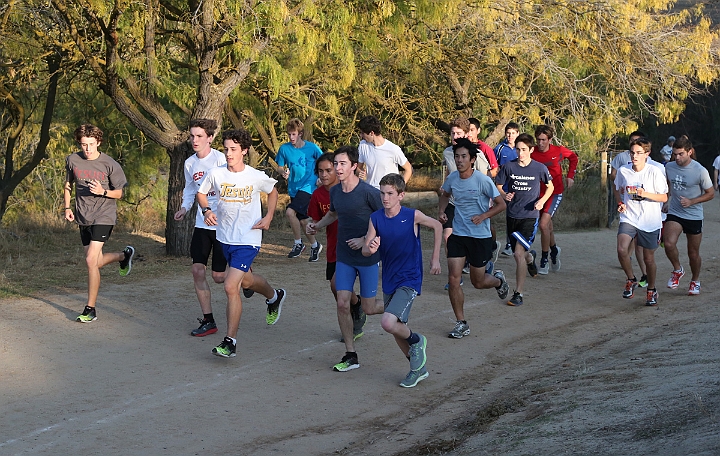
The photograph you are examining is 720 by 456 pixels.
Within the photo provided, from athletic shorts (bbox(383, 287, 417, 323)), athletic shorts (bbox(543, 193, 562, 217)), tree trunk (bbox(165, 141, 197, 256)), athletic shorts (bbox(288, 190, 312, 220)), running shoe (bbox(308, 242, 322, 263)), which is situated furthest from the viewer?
tree trunk (bbox(165, 141, 197, 256))

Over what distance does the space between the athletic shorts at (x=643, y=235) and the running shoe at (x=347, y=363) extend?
13.9 ft

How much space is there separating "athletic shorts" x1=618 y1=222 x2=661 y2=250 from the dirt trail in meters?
0.72

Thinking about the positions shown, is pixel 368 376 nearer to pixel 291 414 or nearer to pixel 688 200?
pixel 291 414

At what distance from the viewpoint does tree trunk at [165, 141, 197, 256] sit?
1393cm

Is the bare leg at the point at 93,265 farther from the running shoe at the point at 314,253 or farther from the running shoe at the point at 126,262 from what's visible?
the running shoe at the point at 314,253

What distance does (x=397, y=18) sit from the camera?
13.7 m

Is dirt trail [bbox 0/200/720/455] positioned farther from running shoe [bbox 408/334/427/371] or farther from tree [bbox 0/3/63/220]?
tree [bbox 0/3/63/220]

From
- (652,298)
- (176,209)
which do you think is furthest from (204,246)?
(176,209)

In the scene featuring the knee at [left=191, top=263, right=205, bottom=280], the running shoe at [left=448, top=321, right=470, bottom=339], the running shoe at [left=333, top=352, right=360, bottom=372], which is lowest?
the running shoe at [left=333, top=352, right=360, bottom=372]

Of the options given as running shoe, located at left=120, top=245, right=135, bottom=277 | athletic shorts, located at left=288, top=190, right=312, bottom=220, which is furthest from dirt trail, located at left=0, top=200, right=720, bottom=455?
athletic shorts, located at left=288, top=190, right=312, bottom=220

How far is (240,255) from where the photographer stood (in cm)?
796

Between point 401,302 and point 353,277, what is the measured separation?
65cm

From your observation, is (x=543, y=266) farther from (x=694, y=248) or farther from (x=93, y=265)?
(x=93, y=265)

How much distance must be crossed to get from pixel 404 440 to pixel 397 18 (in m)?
8.95
